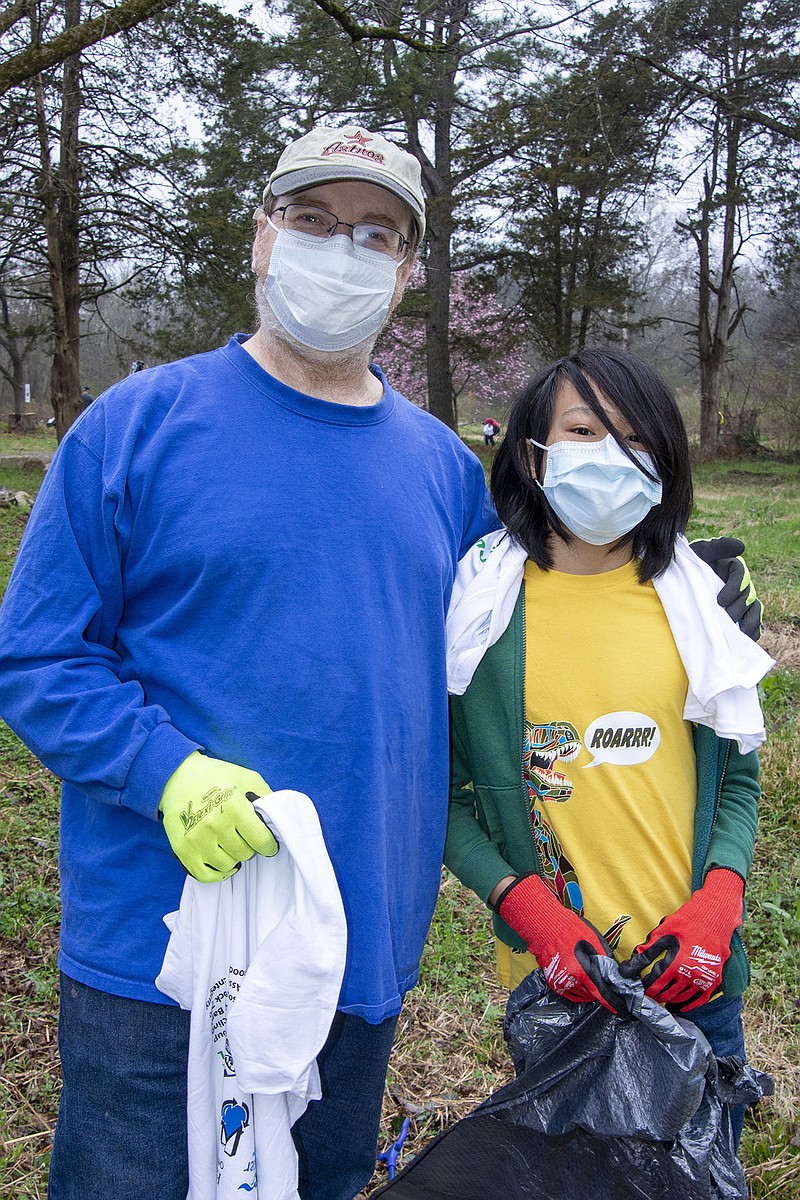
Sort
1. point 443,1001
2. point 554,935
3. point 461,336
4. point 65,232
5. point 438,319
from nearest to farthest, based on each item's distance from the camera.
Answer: point 554,935
point 443,1001
point 65,232
point 438,319
point 461,336

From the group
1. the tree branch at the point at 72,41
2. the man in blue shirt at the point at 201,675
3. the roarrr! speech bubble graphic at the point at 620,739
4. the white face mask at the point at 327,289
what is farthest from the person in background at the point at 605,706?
the tree branch at the point at 72,41

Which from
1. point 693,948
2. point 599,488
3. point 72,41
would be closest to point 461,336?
point 72,41

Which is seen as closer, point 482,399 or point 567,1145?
point 567,1145

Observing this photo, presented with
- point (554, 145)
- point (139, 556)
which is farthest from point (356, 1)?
point (554, 145)

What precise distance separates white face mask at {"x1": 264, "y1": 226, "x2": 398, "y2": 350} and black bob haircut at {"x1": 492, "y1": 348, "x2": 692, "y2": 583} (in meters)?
0.40

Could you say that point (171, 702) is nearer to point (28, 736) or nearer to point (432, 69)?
point (28, 736)

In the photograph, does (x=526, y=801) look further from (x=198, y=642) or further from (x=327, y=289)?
(x=327, y=289)

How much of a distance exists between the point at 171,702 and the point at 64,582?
0.93ft

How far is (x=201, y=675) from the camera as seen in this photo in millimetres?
1690

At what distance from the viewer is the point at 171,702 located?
5.65 ft

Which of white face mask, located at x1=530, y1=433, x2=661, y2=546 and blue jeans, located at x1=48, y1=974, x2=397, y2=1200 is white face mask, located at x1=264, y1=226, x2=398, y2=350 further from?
blue jeans, located at x1=48, y1=974, x2=397, y2=1200

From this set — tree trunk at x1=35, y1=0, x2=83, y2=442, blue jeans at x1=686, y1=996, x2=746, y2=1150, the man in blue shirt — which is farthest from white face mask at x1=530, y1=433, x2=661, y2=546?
tree trunk at x1=35, y1=0, x2=83, y2=442

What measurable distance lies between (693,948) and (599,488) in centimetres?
90

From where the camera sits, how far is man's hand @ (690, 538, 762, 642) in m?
2.01
